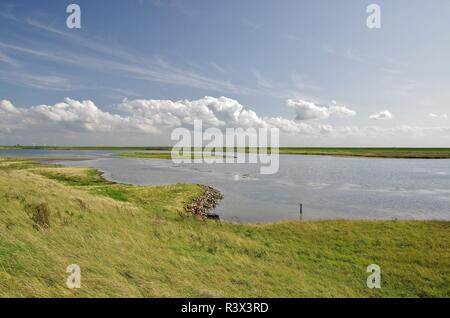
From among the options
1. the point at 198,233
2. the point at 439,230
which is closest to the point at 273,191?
the point at 439,230

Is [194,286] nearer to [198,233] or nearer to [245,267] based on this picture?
[245,267]

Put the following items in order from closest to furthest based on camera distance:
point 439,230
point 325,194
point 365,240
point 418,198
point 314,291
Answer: point 314,291 → point 365,240 → point 439,230 → point 418,198 → point 325,194

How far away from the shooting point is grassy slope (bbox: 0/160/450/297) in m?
9.25

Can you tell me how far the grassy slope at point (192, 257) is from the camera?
9.25m

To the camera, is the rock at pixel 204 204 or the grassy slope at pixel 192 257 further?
the rock at pixel 204 204

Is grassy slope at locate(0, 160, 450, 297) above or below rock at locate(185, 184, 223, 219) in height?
above

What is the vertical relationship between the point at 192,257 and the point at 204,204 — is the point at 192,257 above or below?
above

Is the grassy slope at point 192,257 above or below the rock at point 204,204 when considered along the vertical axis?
above

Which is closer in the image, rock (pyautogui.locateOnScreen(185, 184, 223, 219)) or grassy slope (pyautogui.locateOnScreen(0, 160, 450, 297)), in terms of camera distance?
grassy slope (pyautogui.locateOnScreen(0, 160, 450, 297))

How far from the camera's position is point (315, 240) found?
21.8m

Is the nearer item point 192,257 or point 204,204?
point 192,257

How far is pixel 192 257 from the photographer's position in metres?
13.9
